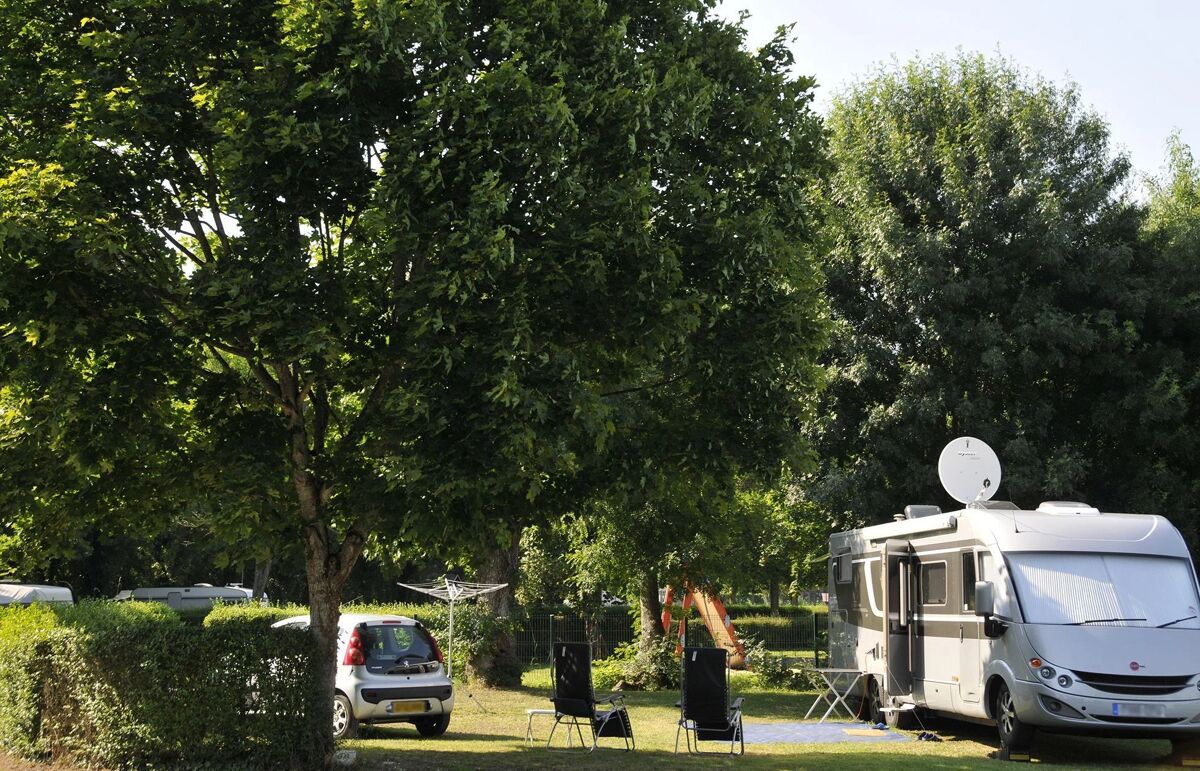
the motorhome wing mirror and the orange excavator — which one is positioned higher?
the motorhome wing mirror

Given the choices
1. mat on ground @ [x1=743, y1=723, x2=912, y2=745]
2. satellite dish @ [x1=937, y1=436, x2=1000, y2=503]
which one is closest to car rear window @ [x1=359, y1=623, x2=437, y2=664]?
mat on ground @ [x1=743, y1=723, x2=912, y2=745]

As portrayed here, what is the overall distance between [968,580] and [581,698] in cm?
530

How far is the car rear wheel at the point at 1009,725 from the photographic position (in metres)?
13.5

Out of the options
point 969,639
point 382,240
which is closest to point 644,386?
point 382,240

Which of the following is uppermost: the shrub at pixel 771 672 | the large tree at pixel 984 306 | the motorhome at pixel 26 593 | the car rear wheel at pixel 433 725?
the large tree at pixel 984 306

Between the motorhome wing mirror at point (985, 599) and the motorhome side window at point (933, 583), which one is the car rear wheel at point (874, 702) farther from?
the motorhome wing mirror at point (985, 599)

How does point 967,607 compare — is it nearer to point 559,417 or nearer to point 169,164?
point 559,417

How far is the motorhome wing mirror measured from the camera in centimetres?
1379

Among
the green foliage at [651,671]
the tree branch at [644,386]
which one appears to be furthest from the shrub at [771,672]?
the tree branch at [644,386]

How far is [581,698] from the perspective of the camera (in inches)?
568

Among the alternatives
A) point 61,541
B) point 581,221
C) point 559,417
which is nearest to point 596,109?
point 581,221

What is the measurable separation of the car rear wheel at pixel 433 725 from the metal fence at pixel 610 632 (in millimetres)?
16147

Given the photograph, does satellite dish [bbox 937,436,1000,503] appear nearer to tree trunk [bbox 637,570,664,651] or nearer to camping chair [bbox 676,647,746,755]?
camping chair [bbox 676,647,746,755]

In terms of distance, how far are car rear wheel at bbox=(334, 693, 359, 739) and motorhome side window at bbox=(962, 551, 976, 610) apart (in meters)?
8.26
